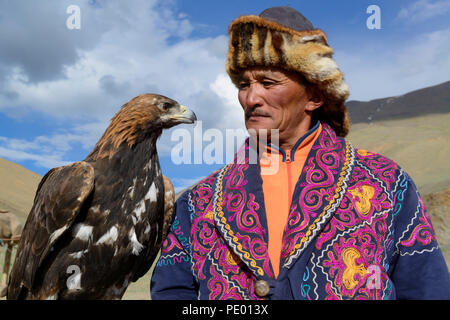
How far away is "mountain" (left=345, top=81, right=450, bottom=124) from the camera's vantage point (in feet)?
146

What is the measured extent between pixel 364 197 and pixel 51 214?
2309mm

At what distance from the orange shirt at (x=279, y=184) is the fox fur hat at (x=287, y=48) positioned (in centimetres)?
37

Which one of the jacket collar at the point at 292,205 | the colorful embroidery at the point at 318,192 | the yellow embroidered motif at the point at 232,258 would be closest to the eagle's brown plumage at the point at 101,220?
the jacket collar at the point at 292,205

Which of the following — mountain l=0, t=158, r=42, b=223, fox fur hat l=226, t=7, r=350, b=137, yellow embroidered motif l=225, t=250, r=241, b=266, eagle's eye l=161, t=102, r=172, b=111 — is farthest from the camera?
mountain l=0, t=158, r=42, b=223

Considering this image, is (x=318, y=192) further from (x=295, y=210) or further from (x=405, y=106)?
(x=405, y=106)

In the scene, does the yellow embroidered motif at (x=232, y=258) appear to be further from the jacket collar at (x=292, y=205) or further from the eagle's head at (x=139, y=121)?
the eagle's head at (x=139, y=121)

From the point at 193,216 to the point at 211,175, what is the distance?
0.42 m

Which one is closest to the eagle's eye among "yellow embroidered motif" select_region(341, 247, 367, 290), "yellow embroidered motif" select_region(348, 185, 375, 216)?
"yellow embroidered motif" select_region(348, 185, 375, 216)

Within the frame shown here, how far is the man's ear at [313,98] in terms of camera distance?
10.4 feet

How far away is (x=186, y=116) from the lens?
3.82m

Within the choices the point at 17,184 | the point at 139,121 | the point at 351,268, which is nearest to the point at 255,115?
the point at 139,121

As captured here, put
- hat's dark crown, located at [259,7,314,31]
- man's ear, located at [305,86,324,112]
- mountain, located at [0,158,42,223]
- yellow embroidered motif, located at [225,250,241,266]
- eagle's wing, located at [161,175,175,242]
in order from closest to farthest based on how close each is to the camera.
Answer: yellow embroidered motif, located at [225,250,241,266] → hat's dark crown, located at [259,7,314,31] → man's ear, located at [305,86,324,112] → eagle's wing, located at [161,175,175,242] → mountain, located at [0,158,42,223]

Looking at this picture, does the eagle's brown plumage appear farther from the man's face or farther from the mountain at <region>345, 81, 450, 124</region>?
the mountain at <region>345, 81, 450, 124</region>
